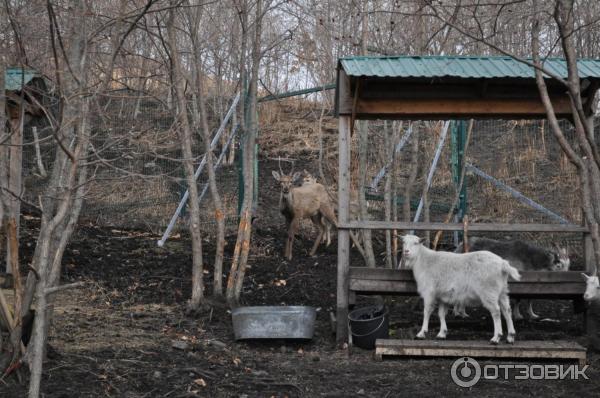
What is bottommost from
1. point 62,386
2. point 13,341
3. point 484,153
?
point 62,386

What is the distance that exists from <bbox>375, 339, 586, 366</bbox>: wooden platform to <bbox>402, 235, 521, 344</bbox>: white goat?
17 centimetres

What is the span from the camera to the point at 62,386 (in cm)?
626

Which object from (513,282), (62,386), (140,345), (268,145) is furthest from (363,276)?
(268,145)

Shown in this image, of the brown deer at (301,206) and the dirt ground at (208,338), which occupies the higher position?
the brown deer at (301,206)

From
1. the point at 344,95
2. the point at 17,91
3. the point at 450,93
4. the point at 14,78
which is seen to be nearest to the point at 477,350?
the point at 450,93

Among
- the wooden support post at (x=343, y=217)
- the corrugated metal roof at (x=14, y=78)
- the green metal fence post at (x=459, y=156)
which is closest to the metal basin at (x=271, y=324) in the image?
the wooden support post at (x=343, y=217)

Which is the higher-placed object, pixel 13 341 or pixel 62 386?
pixel 13 341

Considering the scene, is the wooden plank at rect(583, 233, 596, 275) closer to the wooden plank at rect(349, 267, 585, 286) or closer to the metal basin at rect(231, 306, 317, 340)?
the wooden plank at rect(349, 267, 585, 286)

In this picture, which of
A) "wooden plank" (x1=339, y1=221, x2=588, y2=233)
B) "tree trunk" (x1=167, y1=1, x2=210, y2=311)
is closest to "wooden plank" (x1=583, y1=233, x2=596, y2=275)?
"wooden plank" (x1=339, y1=221, x2=588, y2=233)

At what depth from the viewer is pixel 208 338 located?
28.7 ft

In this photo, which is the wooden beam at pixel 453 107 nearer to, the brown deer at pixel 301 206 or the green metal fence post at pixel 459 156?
the green metal fence post at pixel 459 156

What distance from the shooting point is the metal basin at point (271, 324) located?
8.46 m

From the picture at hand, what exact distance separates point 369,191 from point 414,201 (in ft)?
3.27

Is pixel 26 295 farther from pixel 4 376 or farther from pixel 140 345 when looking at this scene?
pixel 140 345
